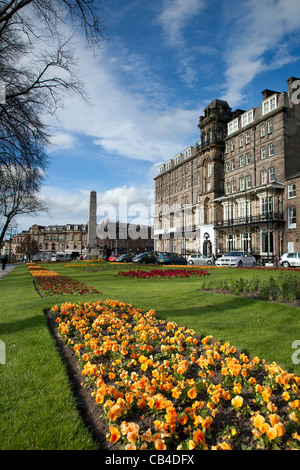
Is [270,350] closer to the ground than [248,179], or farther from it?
closer to the ground

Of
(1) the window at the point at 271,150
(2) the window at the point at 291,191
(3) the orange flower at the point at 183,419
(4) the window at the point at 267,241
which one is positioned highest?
(1) the window at the point at 271,150

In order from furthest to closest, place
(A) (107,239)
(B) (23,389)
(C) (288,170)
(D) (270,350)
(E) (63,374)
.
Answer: (A) (107,239), (C) (288,170), (D) (270,350), (E) (63,374), (B) (23,389)

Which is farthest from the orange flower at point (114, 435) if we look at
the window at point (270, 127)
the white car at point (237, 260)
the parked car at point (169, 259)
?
the window at point (270, 127)

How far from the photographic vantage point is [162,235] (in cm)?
6725

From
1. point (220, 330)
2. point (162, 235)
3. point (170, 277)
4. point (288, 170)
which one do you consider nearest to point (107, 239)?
point (162, 235)

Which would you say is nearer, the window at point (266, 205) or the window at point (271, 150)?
the window at point (266, 205)

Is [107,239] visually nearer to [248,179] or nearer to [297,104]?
[248,179]

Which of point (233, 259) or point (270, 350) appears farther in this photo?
point (233, 259)

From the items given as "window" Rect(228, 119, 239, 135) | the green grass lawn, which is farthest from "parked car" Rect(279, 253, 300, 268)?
"window" Rect(228, 119, 239, 135)

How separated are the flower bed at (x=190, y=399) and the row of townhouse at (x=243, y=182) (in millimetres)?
31295

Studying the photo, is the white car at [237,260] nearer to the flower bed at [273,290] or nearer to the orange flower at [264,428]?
the flower bed at [273,290]

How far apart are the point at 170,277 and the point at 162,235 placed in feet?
162

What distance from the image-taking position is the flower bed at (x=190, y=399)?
2562mm
